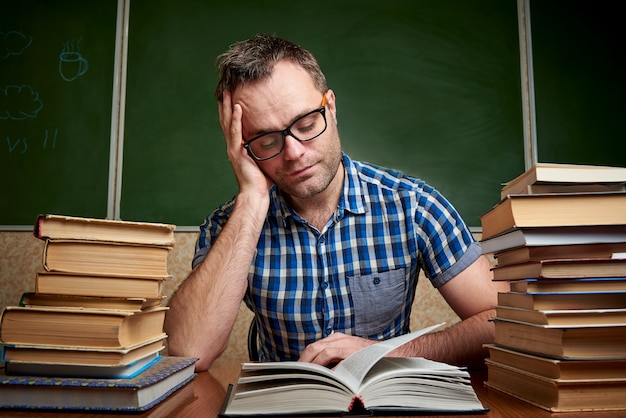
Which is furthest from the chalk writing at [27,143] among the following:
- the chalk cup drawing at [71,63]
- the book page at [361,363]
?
the book page at [361,363]

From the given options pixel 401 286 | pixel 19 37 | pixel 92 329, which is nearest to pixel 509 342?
pixel 92 329

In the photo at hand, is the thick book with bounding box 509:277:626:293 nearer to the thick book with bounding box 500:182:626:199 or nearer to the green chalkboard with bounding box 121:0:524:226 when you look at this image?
the thick book with bounding box 500:182:626:199

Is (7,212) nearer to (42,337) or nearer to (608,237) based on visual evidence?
(42,337)

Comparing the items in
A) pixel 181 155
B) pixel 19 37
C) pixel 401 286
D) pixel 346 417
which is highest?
pixel 19 37

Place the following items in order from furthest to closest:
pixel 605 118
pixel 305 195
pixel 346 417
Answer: pixel 605 118, pixel 305 195, pixel 346 417

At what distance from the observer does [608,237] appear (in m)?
0.66

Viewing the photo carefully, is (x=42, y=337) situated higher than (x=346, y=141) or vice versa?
(x=346, y=141)

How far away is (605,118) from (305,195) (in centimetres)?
159

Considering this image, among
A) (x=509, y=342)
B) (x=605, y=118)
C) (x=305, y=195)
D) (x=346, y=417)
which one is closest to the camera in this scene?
(x=346, y=417)

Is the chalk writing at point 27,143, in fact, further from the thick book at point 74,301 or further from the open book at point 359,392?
the open book at point 359,392

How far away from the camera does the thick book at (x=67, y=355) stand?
62 centimetres

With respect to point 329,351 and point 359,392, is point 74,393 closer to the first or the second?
point 359,392

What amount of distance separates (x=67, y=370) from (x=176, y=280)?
1631 mm

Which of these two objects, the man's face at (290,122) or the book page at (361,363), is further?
the man's face at (290,122)
